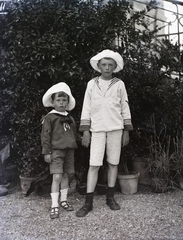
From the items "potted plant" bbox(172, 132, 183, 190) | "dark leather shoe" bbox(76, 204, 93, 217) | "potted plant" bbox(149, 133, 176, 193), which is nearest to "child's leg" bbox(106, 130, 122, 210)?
"dark leather shoe" bbox(76, 204, 93, 217)

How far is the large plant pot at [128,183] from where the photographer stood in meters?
3.97

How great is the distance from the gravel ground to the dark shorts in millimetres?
421

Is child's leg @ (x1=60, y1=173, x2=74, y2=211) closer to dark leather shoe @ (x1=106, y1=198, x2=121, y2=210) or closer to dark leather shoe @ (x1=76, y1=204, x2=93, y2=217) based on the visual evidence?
dark leather shoe @ (x1=76, y1=204, x2=93, y2=217)

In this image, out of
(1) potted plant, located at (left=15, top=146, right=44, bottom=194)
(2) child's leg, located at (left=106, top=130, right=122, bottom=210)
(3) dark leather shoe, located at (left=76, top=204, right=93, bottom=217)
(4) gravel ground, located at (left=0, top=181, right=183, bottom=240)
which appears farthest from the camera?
(1) potted plant, located at (left=15, top=146, right=44, bottom=194)

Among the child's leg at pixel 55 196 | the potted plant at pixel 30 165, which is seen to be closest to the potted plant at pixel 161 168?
the child's leg at pixel 55 196

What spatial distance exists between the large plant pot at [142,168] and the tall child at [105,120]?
87 centimetres

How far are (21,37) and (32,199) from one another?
184 cm

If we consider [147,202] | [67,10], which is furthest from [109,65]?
[147,202]

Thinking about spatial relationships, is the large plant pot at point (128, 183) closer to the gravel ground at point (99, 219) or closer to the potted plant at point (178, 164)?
the gravel ground at point (99, 219)

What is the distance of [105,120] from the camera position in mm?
3420

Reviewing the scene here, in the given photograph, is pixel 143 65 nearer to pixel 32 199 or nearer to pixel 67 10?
pixel 67 10

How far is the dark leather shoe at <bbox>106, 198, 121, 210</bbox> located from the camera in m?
3.42

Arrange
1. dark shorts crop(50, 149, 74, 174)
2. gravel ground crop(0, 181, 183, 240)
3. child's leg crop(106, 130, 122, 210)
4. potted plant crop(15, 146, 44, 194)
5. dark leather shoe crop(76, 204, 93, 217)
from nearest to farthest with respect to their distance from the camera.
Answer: gravel ground crop(0, 181, 183, 240)
dark leather shoe crop(76, 204, 93, 217)
dark shorts crop(50, 149, 74, 174)
child's leg crop(106, 130, 122, 210)
potted plant crop(15, 146, 44, 194)

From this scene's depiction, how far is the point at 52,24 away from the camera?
3.90 metres
